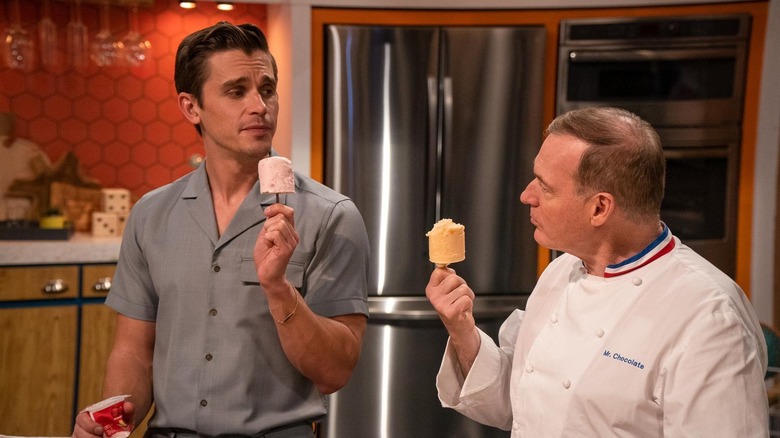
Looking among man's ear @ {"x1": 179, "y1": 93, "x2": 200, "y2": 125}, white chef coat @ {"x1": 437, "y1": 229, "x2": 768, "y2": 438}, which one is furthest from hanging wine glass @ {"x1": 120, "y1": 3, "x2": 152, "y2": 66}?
white chef coat @ {"x1": 437, "y1": 229, "x2": 768, "y2": 438}

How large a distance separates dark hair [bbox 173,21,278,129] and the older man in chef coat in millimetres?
679

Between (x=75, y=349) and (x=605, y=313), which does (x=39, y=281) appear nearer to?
(x=75, y=349)

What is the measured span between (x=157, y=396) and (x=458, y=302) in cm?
71

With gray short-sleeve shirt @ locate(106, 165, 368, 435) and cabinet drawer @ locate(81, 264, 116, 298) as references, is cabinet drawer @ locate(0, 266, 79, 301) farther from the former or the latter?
gray short-sleeve shirt @ locate(106, 165, 368, 435)

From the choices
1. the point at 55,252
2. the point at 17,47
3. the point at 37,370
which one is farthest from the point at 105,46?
the point at 37,370

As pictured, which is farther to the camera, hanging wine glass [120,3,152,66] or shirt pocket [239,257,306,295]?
hanging wine glass [120,3,152,66]

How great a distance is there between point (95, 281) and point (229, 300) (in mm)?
2267

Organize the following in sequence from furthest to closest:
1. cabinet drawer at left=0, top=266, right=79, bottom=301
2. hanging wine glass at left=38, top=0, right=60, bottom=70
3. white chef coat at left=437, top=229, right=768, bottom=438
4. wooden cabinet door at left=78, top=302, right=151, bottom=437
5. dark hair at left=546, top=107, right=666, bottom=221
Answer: hanging wine glass at left=38, top=0, right=60, bottom=70, wooden cabinet door at left=78, top=302, right=151, bottom=437, cabinet drawer at left=0, top=266, right=79, bottom=301, dark hair at left=546, top=107, right=666, bottom=221, white chef coat at left=437, top=229, right=768, bottom=438

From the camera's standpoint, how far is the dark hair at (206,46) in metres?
1.91

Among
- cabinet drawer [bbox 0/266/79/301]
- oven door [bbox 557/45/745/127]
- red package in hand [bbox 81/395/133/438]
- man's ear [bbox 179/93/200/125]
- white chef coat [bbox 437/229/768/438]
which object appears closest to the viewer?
A: white chef coat [bbox 437/229/768/438]

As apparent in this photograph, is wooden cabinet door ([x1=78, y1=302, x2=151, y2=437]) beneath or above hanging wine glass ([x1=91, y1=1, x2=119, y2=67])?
beneath

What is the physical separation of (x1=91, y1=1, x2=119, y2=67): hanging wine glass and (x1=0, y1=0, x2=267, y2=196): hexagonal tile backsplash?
0.67 feet

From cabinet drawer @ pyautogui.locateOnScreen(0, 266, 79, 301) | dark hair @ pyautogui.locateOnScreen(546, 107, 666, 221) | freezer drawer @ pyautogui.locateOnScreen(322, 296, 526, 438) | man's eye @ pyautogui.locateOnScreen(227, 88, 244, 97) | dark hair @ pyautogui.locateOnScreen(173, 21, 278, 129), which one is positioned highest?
dark hair @ pyautogui.locateOnScreen(173, 21, 278, 129)

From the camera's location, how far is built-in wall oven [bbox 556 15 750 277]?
400 cm
